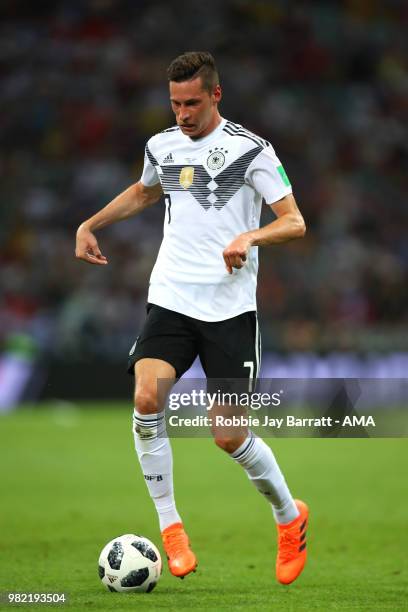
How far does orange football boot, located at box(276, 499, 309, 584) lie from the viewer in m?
5.62

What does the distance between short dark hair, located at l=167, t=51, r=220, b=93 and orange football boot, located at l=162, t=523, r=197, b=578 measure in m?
2.14

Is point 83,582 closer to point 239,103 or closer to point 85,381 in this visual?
point 85,381

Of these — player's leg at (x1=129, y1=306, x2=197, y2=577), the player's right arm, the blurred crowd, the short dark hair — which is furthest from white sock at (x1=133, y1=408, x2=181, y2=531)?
the blurred crowd

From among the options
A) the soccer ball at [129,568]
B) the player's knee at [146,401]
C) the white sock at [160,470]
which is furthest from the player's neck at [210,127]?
the soccer ball at [129,568]

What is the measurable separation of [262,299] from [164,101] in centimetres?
470

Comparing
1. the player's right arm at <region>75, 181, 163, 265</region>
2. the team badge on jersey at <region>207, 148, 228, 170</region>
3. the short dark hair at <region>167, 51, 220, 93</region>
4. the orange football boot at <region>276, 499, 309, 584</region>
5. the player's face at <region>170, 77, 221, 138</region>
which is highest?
the short dark hair at <region>167, 51, 220, 93</region>

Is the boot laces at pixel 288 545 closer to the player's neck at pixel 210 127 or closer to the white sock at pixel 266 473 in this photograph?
the white sock at pixel 266 473

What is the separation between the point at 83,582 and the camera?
5742mm

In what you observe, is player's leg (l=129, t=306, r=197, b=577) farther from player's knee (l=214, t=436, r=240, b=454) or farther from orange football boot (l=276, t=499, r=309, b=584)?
orange football boot (l=276, t=499, r=309, b=584)

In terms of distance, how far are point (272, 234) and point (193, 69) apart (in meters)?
0.89

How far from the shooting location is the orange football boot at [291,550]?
5.62m

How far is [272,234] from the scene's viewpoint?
5328mm

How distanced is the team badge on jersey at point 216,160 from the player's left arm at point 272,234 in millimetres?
332

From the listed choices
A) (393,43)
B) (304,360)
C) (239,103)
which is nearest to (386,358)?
(304,360)
